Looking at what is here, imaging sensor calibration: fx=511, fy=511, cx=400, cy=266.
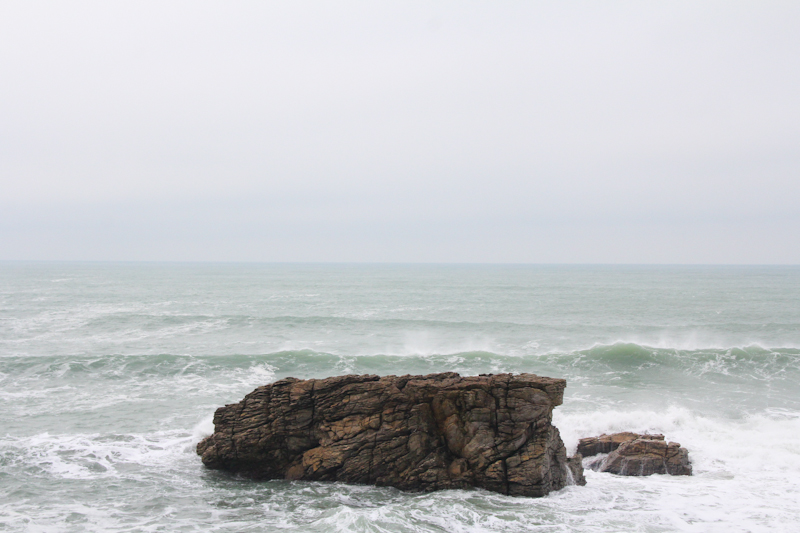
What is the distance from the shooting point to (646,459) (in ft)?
54.8

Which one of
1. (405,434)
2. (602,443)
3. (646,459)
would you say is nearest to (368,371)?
(602,443)

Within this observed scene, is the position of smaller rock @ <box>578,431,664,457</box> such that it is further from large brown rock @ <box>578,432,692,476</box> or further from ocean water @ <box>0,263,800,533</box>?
ocean water @ <box>0,263,800,533</box>

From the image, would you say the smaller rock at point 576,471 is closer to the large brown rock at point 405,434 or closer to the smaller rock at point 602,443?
the large brown rock at point 405,434

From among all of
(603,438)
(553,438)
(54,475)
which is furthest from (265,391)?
(603,438)

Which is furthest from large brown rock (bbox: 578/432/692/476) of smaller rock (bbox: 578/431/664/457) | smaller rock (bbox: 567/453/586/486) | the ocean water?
smaller rock (bbox: 567/453/586/486)

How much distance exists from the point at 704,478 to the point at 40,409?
84.8ft

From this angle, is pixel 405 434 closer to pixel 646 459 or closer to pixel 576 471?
pixel 576 471

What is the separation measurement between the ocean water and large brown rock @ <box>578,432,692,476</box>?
19.9 inches

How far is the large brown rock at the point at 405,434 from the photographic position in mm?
14391

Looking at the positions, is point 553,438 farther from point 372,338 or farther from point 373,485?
point 372,338

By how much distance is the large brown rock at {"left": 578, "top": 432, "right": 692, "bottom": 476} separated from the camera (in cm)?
1655

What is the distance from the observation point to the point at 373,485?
48.6 ft

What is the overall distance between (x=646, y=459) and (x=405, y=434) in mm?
8208

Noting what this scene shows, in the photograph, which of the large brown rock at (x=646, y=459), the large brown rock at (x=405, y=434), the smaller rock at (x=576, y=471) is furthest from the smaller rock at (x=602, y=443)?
the large brown rock at (x=405, y=434)
